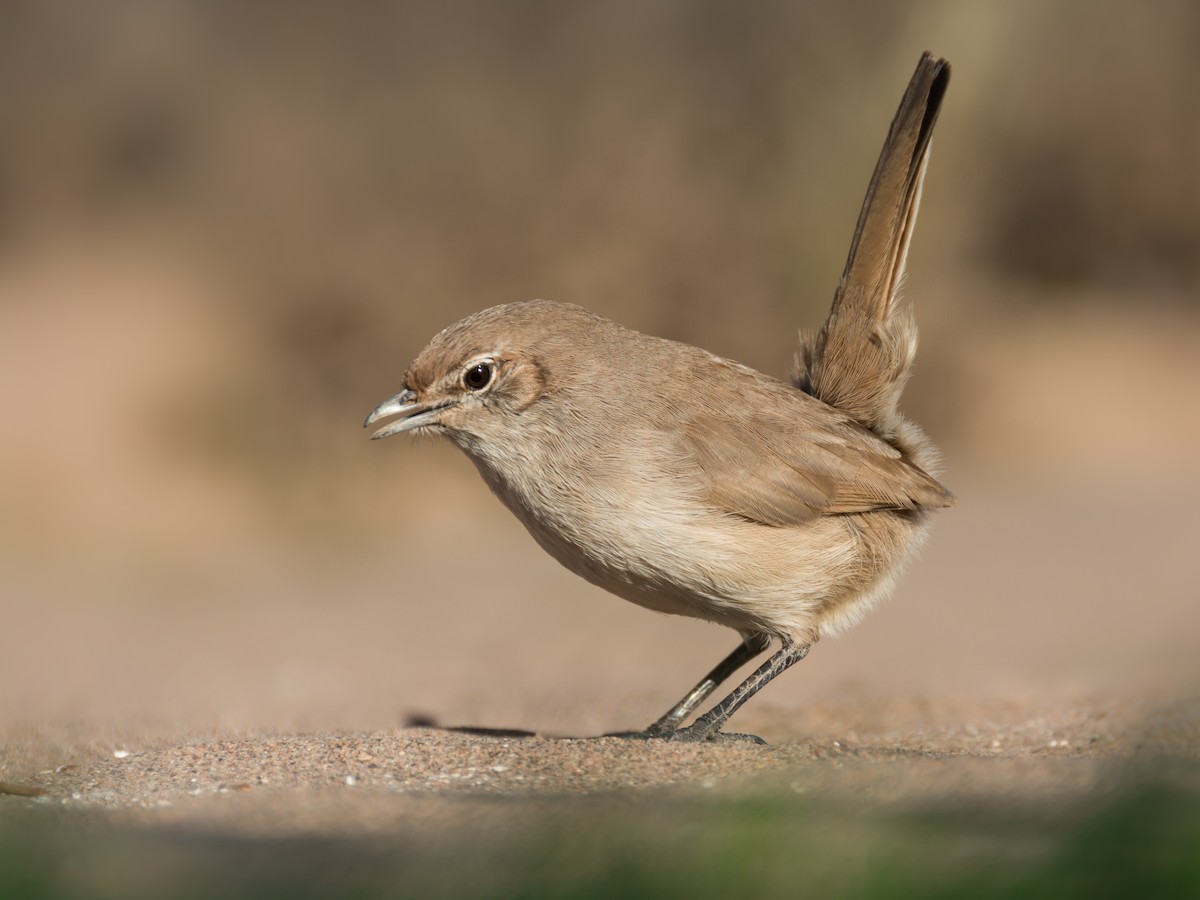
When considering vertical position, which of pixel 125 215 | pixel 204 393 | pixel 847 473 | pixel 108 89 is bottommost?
pixel 204 393

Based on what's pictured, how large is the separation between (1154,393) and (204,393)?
8.97m

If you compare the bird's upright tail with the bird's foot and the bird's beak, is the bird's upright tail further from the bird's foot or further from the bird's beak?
the bird's beak

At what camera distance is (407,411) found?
15.4 feet

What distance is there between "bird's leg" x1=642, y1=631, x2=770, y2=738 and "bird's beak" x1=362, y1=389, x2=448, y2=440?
4.89ft

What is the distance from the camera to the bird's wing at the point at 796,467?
4.60 m

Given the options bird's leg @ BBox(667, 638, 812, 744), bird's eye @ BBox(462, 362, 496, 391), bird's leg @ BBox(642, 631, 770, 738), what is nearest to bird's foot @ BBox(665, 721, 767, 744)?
bird's leg @ BBox(667, 638, 812, 744)

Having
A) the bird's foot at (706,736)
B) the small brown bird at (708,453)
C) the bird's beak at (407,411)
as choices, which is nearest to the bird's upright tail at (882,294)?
the small brown bird at (708,453)

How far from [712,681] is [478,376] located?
63.2 inches

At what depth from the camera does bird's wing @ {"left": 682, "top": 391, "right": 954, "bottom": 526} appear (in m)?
4.60

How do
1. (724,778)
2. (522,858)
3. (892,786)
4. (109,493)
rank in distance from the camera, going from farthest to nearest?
1. (109,493)
2. (724,778)
3. (892,786)
4. (522,858)

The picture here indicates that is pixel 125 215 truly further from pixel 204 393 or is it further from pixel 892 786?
pixel 892 786

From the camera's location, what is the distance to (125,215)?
14.0 meters

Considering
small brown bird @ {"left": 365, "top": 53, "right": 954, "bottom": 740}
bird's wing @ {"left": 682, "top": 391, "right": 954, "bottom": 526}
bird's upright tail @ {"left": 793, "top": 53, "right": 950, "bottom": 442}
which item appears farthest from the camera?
bird's upright tail @ {"left": 793, "top": 53, "right": 950, "bottom": 442}

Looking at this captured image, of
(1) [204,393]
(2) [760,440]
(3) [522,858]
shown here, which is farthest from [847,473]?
(1) [204,393]
